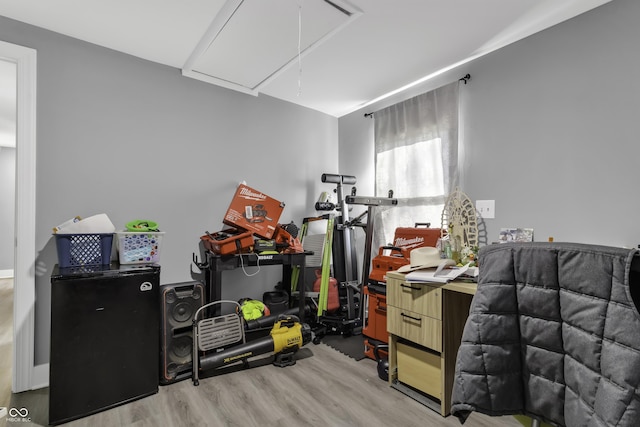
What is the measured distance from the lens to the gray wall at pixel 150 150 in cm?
216

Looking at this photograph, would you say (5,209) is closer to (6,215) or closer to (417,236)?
(6,215)

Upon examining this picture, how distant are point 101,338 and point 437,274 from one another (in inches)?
80.0

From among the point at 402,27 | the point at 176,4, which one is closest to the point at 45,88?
the point at 176,4

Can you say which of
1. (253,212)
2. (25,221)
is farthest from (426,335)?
(25,221)

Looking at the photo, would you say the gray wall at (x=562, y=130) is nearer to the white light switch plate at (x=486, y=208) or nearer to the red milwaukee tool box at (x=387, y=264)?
the white light switch plate at (x=486, y=208)

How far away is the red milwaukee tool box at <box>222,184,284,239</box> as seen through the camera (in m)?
2.93

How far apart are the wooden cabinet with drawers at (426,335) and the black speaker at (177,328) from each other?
55.8 inches

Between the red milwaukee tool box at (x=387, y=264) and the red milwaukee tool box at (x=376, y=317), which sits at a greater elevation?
the red milwaukee tool box at (x=387, y=264)

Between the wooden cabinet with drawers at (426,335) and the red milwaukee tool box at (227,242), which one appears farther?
the red milwaukee tool box at (227,242)

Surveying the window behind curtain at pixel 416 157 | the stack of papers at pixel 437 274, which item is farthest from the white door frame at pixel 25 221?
the window behind curtain at pixel 416 157

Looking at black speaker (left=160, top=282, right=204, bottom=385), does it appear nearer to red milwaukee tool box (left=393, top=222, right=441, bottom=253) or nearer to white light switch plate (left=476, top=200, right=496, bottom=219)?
red milwaukee tool box (left=393, top=222, right=441, bottom=253)

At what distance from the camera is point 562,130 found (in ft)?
6.59

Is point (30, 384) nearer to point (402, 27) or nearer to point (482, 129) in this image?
point (402, 27)

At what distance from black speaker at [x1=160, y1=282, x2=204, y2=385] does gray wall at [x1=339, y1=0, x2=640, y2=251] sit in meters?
2.30
